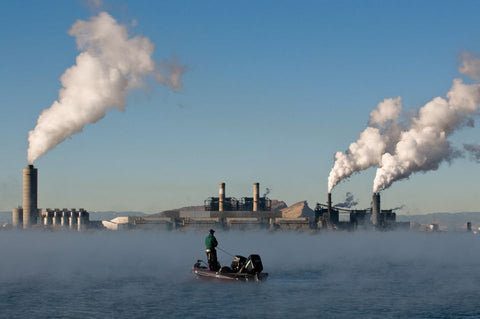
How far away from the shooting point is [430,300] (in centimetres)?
5753

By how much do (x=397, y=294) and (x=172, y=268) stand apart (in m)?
36.2

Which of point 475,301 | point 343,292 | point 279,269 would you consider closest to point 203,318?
point 343,292

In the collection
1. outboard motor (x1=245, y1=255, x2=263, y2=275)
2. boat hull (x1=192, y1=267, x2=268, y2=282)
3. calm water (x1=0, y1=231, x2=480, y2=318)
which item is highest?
outboard motor (x1=245, y1=255, x2=263, y2=275)

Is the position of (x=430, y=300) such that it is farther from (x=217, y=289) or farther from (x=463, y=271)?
(x=463, y=271)

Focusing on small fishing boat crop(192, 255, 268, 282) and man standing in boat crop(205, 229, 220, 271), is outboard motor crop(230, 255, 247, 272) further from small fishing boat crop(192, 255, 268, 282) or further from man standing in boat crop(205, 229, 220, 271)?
man standing in boat crop(205, 229, 220, 271)

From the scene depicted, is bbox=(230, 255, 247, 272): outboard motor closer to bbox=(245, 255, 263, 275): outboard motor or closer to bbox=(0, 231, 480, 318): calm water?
bbox=(245, 255, 263, 275): outboard motor

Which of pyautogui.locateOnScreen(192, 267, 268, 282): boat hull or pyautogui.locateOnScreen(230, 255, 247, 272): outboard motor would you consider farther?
pyautogui.locateOnScreen(230, 255, 247, 272): outboard motor

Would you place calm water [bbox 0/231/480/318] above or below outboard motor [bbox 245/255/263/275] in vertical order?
below

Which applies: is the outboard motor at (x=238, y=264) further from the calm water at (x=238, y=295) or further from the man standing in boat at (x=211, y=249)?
the man standing in boat at (x=211, y=249)

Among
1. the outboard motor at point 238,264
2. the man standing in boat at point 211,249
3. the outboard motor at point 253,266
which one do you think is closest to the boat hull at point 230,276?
the outboard motor at point 253,266

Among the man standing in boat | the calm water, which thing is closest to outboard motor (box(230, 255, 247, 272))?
the calm water

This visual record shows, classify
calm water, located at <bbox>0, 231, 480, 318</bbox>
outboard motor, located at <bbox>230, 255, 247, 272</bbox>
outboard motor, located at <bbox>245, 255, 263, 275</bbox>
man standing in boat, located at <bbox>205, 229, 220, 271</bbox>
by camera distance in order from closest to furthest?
calm water, located at <bbox>0, 231, 480, 318</bbox> → outboard motor, located at <bbox>245, 255, 263, 275</bbox> → man standing in boat, located at <bbox>205, 229, 220, 271</bbox> → outboard motor, located at <bbox>230, 255, 247, 272</bbox>

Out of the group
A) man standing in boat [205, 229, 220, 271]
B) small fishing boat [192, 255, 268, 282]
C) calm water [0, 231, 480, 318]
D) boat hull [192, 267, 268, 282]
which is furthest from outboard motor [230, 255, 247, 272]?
man standing in boat [205, 229, 220, 271]

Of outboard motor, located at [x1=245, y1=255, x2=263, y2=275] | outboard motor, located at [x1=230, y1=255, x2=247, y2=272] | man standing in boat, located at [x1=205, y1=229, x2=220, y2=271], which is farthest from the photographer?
outboard motor, located at [x1=230, y1=255, x2=247, y2=272]
